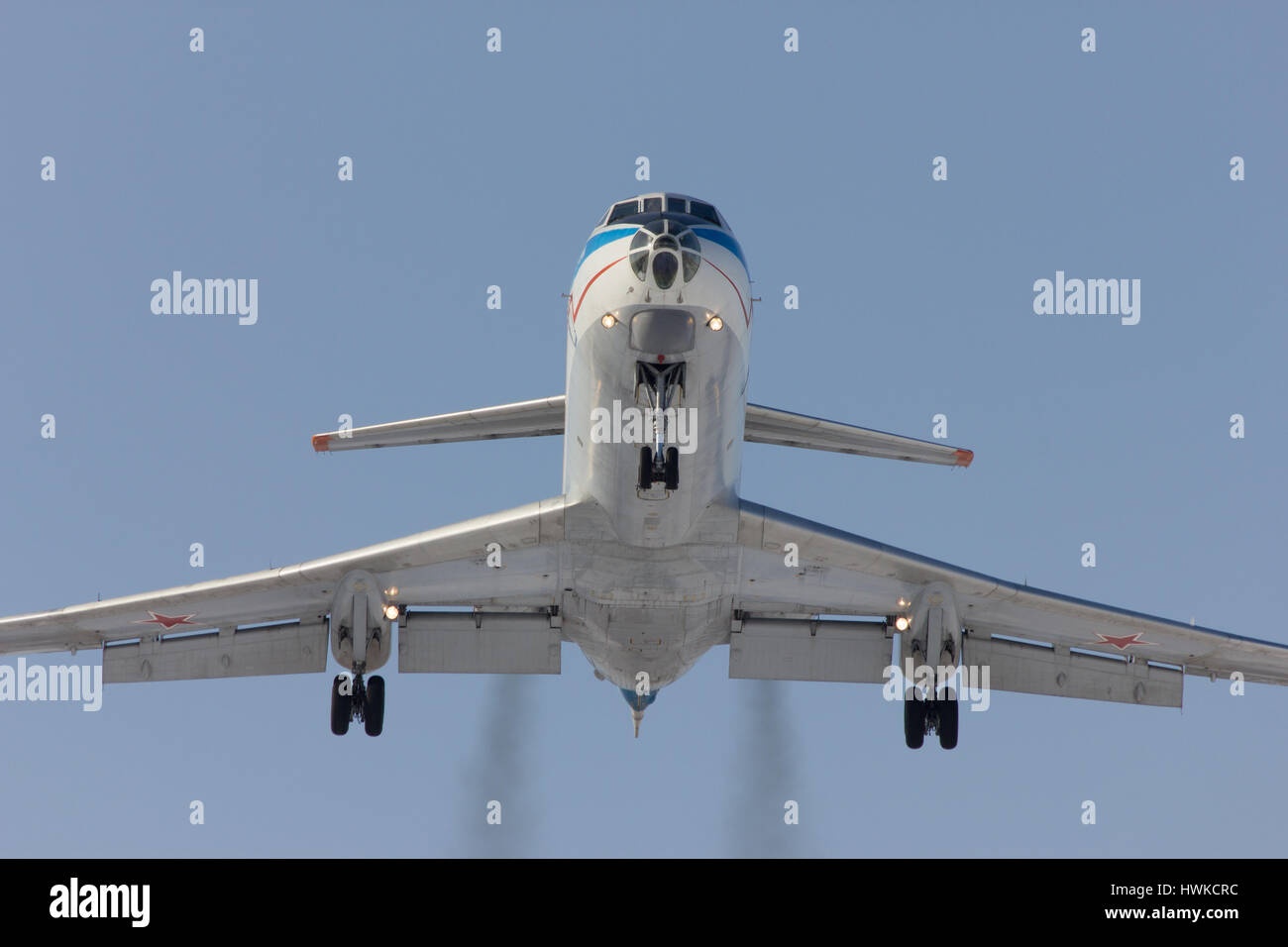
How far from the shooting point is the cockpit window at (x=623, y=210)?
23922 millimetres

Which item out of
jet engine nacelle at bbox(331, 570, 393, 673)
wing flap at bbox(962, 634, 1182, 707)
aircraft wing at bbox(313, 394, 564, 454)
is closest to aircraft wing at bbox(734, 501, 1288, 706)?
wing flap at bbox(962, 634, 1182, 707)

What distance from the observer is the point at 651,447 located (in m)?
24.1

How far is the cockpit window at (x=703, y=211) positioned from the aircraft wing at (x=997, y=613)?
16.1 feet

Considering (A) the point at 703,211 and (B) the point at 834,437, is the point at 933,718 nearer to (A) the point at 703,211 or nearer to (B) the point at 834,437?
(B) the point at 834,437

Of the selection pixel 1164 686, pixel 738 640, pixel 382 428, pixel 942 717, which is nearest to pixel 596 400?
pixel 382 428

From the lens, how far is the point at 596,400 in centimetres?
2409

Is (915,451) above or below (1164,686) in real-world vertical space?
above

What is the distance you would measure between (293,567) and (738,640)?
25.6 ft

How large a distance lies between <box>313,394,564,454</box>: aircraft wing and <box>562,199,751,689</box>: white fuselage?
1557 mm

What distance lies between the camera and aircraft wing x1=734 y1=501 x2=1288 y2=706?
91.4 feet

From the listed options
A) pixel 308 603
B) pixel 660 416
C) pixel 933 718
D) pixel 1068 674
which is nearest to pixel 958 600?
pixel 933 718

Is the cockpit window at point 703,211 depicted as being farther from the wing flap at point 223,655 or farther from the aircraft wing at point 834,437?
the wing flap at point 223,655

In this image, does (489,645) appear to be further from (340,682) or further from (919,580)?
(919,580)
